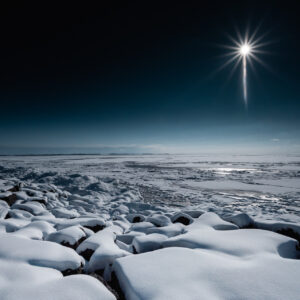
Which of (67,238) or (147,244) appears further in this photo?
(67,238)

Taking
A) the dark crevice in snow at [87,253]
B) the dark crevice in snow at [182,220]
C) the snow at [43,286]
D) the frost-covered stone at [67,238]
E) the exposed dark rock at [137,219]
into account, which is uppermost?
the snow at [43,286]

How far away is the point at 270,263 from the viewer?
187 centimetres

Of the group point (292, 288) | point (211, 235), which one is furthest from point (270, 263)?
point (211, 235)

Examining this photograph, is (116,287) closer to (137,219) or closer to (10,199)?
(137,219)

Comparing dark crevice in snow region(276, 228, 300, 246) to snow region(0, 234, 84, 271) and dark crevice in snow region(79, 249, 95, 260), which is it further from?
snow region(0, 234, 84, 271)

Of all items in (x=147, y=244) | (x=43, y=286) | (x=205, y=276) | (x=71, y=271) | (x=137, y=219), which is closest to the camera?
(x=43, y=286)

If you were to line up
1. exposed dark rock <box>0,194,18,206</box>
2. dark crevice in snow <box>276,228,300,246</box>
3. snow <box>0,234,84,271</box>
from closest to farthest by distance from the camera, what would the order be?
snow <box>0,234,84,271</box> → dark crevice in snow <box>276,228,300,246</box> → exposed dark rock <box>0,194,18,206</box>

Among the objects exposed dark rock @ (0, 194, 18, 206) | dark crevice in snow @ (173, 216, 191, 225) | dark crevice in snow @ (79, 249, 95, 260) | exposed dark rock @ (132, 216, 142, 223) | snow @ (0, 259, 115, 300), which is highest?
snow @ (0, 259, 115, 300)

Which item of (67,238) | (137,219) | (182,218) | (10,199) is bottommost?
(137,219)

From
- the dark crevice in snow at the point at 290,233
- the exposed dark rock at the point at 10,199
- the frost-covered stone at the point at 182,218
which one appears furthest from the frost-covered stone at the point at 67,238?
the exposed dark rock at the point at 10,199

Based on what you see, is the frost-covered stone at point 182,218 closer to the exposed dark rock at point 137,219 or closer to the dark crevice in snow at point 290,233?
the exposed dark rock at point 137,219

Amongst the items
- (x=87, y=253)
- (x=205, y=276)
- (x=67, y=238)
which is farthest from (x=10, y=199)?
(x=205, y=276)

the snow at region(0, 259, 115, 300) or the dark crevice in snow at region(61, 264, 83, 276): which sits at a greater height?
the snow at region(0, 259, 115, 300)

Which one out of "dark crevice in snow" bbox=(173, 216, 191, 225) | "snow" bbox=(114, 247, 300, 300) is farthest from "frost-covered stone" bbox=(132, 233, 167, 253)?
"dark crevice in snow" bbox=(173, 216, 191, 225)
